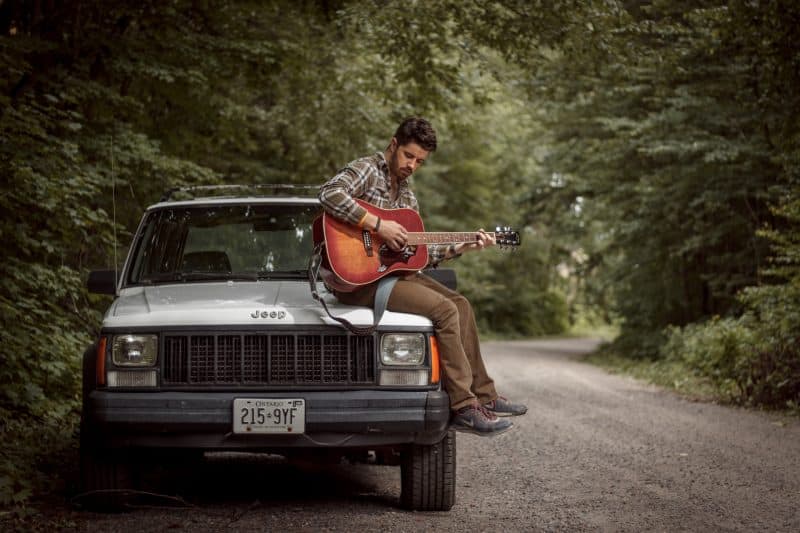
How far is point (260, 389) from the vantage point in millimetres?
5270

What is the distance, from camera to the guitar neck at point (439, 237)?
18.2ft

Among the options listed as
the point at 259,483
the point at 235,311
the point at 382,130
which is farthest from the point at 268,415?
the point at 382,130

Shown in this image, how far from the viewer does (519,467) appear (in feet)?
24.6

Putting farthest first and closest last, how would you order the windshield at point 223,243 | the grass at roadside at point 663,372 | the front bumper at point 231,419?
the grass at roadside at point 663,372, the windshield at point 223,243, the front bumper at point 231,419

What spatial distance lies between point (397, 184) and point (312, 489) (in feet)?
7.01

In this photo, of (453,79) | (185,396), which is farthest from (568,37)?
(185,396)

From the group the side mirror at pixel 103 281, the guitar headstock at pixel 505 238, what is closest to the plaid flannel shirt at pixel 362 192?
the guitar headstock at pixel 505 238

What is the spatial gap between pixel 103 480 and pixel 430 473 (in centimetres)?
183

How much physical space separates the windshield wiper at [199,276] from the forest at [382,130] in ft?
1.68

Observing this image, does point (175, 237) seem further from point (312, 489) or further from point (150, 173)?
point (150, 173)

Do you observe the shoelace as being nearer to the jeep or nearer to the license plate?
the jeep

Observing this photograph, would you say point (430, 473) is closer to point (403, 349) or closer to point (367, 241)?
point (403, 349)

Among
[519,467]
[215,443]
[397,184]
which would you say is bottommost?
[519,467]

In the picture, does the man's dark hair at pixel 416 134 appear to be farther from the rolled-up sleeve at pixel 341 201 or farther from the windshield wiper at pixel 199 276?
the windshield wiper at pixel 199 276
